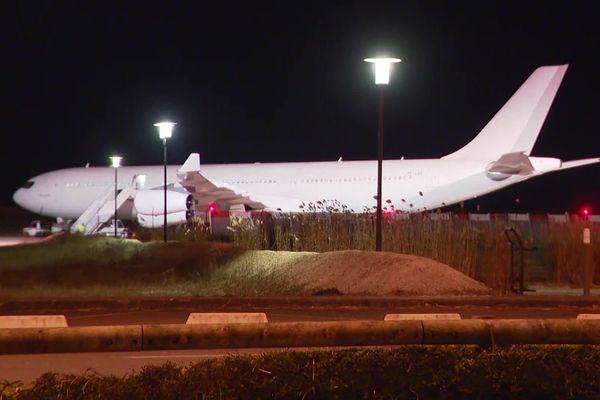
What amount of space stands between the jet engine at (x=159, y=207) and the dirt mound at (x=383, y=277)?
65.0 ft

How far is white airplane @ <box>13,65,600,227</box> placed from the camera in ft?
113

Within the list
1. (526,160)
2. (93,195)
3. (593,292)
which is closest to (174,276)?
(593,292)

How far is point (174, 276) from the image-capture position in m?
19.2

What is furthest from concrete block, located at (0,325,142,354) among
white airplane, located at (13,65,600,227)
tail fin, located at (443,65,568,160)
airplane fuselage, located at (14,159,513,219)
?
tail fin, located at (443,65,568,160)

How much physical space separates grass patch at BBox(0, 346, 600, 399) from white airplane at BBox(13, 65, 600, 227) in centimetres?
2608

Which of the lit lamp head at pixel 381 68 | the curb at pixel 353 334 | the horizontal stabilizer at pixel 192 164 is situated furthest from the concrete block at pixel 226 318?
the horizontal stabilizer at pixel 192 164

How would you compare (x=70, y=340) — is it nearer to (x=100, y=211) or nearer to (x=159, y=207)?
(x=159, y=207)

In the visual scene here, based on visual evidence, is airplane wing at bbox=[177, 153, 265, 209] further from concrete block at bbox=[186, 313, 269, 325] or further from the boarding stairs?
concrete block at bbox=[186, 313, 269, 325]

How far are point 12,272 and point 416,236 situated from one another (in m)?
9.00

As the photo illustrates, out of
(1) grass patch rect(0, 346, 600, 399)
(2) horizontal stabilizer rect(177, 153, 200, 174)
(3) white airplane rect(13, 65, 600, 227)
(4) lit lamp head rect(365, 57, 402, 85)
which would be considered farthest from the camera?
(2) horizontal stabilizer rect(177, 153, 200, 174)

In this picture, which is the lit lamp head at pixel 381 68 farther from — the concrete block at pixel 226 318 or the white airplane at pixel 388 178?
the white airplane at pixel 388 178

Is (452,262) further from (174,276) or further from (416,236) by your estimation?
(174,276)

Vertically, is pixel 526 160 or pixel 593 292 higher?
pixel 526 160

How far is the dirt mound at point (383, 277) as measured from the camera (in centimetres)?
1552
